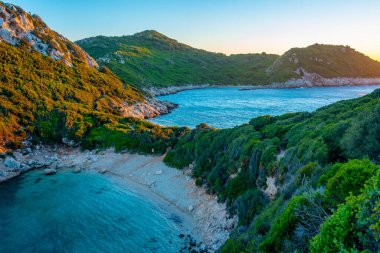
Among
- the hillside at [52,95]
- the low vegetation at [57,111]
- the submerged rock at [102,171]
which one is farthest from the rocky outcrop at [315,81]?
the submerged rock at [102,171]

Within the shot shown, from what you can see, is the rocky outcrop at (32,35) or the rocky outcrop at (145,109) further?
the rocky outcrop at (145,109)

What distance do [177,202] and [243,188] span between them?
7865 millimetres

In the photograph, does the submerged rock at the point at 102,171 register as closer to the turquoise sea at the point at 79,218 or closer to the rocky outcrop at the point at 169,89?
the turquoise sea at the point at 79,218

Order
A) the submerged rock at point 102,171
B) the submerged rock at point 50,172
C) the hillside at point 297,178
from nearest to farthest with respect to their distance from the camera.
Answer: the hillside at point 297,178
the submerged rock at point 50,172
the submerged rock at point 102,171

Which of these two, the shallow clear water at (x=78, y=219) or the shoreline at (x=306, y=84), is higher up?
the shoreline at (x=306, y=84)

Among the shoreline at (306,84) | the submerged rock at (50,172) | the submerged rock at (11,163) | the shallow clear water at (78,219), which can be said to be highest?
the shoreline at (306,84)

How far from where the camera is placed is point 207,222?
78.7 ft

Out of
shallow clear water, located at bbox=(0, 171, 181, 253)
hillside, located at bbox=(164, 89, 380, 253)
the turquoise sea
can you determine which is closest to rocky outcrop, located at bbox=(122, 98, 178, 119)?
the turquoise sea

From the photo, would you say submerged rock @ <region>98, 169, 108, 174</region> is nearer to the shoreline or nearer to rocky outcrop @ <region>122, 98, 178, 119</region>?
rocky outcrop @ <region>122, 98, 178, 119</region>

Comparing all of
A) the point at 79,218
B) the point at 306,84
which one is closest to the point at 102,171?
the point at 79,218

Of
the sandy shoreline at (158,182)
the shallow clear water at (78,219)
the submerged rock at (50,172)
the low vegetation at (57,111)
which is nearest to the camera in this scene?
the shallow clear water at (78,219)

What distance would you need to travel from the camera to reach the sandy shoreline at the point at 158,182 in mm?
23234

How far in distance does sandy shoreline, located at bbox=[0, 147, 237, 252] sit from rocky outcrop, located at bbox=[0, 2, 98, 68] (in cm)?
4206

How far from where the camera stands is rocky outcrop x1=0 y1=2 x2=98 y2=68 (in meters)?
66.8
